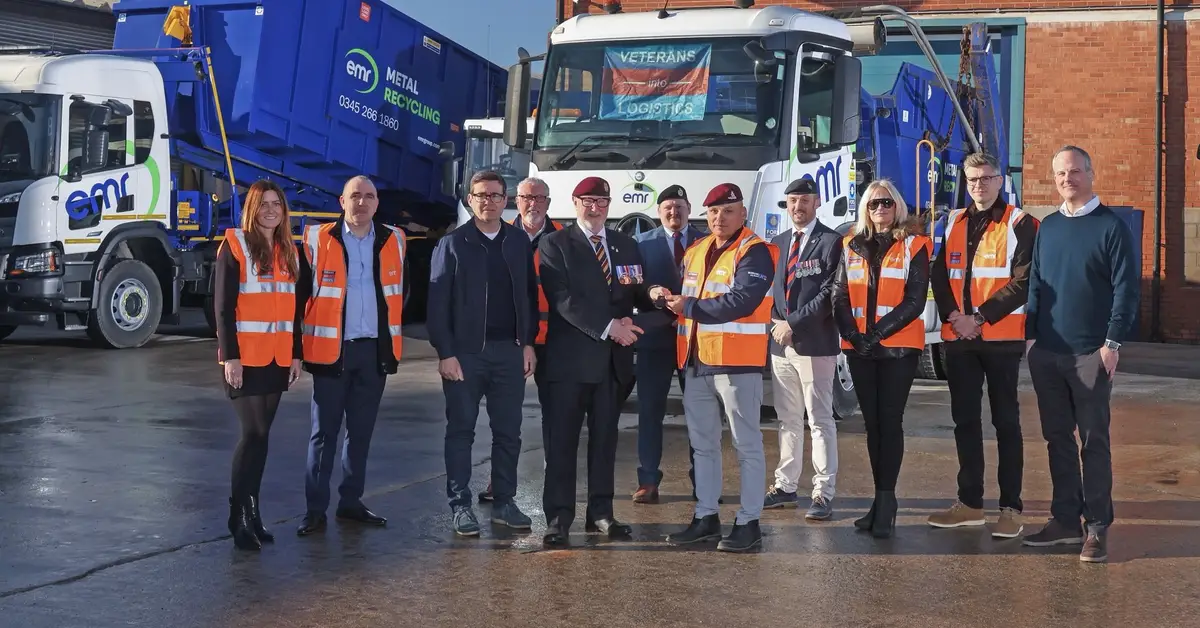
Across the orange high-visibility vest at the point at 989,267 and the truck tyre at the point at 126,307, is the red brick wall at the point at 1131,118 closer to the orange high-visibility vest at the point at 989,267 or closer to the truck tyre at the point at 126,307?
the truck tyre at the point at 126,307

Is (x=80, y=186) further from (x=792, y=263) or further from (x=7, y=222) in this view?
(x=792, y=263)

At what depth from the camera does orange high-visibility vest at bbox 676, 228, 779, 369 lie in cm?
653

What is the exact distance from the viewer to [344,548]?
6.43 meters

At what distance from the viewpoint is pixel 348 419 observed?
7.08 m

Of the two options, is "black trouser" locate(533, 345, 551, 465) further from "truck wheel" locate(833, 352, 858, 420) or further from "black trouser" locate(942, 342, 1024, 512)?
"truck wheel" locate(833, 352, 858, 420)

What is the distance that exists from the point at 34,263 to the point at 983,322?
11.0 meters

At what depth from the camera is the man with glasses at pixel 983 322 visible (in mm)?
6875

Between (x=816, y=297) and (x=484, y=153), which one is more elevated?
(x=484, y=153)

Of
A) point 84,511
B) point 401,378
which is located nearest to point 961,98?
point 401,378

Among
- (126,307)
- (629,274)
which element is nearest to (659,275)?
(629,274)

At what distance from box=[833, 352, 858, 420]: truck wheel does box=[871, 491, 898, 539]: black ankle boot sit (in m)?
3.24

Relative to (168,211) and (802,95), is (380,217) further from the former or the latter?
(802,95)

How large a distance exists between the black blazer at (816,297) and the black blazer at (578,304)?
3.30 ft

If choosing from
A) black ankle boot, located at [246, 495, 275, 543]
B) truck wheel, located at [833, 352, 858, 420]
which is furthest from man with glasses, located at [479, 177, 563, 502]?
truck wheel, located at [833, 352, 858, 420]
